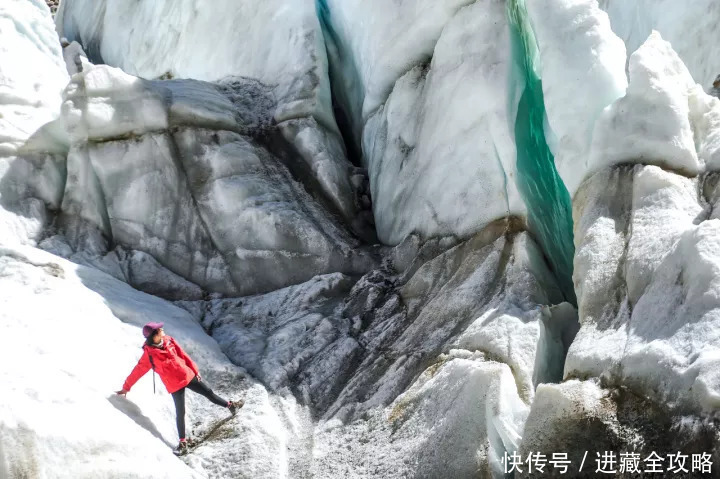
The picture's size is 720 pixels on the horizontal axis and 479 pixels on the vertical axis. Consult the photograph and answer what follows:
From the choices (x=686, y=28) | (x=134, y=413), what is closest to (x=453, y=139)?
(x=686, y=28)

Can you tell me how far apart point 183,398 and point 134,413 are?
337 mm

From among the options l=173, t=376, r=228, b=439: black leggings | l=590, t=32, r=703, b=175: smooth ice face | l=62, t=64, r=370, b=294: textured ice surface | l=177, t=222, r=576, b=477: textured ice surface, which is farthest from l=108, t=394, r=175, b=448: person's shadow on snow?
l=590, t=32, r=703, b=175: smooth ice face

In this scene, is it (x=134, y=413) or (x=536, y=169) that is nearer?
(x=134, y=413)

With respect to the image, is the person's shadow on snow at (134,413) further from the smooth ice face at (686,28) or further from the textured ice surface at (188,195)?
the smooth ice face at (686,28)

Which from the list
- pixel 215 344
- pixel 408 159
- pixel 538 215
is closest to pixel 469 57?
pixel 408 159

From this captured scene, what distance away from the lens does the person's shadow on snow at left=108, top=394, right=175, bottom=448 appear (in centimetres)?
571

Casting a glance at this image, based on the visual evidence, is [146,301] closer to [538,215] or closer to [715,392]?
[538,215]

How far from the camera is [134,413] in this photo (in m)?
5.78

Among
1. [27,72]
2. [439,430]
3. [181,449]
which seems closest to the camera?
[439,430]

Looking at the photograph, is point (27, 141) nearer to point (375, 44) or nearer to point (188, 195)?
point (188, 195)

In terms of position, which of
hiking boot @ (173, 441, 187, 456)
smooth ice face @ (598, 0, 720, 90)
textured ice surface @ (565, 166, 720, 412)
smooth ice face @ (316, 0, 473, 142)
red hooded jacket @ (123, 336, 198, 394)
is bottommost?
hiking boot @ (173, 441, 187, 456)

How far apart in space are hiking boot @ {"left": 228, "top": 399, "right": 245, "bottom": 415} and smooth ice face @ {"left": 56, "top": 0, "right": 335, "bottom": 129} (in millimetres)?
3843

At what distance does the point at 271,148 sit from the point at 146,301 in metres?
2.47

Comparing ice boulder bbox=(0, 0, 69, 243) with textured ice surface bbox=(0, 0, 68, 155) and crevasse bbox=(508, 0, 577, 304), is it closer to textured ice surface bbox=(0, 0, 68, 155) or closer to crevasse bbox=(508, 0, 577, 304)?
textured ice surface bbox=(0, 0, 68, 155)
